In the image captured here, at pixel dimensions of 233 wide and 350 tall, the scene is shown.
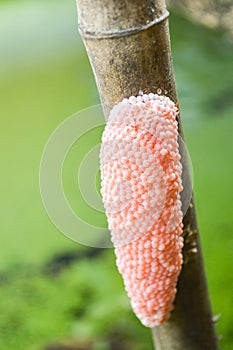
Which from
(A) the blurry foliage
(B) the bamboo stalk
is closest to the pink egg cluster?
(B) the bamboo stalk

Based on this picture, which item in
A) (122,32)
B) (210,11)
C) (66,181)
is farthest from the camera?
(210,11)

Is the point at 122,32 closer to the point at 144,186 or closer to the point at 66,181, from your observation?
the point at 144,186

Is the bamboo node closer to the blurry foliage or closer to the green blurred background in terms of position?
the green blurred background

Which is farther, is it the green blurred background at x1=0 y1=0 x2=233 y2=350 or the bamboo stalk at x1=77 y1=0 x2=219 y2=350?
the green blurred background at x1=0 y1=0 x2=233 y2=350

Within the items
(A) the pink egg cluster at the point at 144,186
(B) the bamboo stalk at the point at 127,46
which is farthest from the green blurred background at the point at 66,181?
(B) the bamboo stalk at the point at 127,46

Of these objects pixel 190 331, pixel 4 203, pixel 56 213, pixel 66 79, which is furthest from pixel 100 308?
pixel 66 79

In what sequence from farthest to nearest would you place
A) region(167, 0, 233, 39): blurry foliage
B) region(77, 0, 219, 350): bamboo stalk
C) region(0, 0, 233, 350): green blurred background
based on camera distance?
region(167, 0, 233, 39): blurry foliage
region(0, 0, 233, 350): green blurred background
region(77, 0, 219, 350): bamboo stalk

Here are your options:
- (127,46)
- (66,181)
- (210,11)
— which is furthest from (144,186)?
(210,11)
